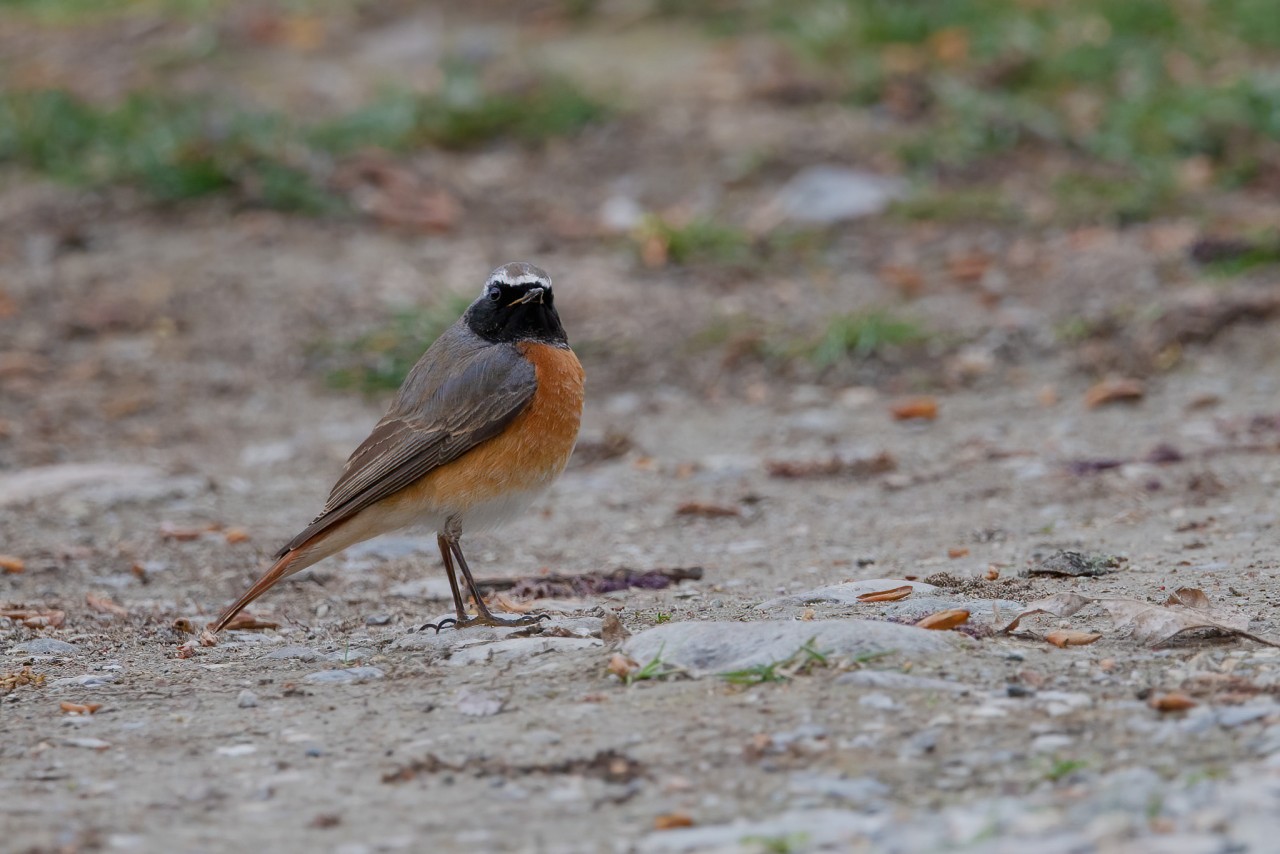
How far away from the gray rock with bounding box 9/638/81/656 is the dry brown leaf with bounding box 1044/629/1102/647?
3.38 metres

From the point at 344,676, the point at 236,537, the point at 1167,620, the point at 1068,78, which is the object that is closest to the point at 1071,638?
the point at 1167,620

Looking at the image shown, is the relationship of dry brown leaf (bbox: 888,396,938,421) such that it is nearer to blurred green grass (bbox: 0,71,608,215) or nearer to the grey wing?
the grey wing

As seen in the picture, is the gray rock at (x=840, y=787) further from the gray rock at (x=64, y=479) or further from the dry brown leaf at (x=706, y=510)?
the gray rock at (x=64, y=479)

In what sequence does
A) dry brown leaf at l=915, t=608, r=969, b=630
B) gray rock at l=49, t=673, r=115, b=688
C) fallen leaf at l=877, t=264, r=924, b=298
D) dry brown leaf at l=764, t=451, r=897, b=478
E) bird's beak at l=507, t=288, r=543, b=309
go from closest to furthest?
dry brown leaf at l=915, t=608, r=969, b=630, gray rock at l=49, t=673, r=115, b=688, bird's beak at l=507, t=288, r=543, b=309, dry brown leaf at l=764, t=451, r=897, b=478, fallen leaf at l=877, t=264, r=924, b=298

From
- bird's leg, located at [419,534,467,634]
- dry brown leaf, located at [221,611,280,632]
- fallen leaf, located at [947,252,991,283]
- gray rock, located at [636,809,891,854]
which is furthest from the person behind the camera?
fallen leaf, located at [947,252,991,283]

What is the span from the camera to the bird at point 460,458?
6.88 m

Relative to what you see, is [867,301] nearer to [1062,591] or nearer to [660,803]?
[1062,591]

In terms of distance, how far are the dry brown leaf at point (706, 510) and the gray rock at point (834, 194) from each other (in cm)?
460

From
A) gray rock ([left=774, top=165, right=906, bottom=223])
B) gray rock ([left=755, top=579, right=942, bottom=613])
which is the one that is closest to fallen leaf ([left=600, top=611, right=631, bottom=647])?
gray rock ([left=755, top=579, right=942, bottom=613])

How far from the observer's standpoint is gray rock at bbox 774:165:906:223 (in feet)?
42.2

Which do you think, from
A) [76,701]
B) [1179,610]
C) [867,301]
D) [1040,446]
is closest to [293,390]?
[867,301]

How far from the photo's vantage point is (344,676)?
5.69 meters

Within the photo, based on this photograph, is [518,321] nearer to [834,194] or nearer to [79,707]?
[79,707]

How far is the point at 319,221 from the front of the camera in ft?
42.7
